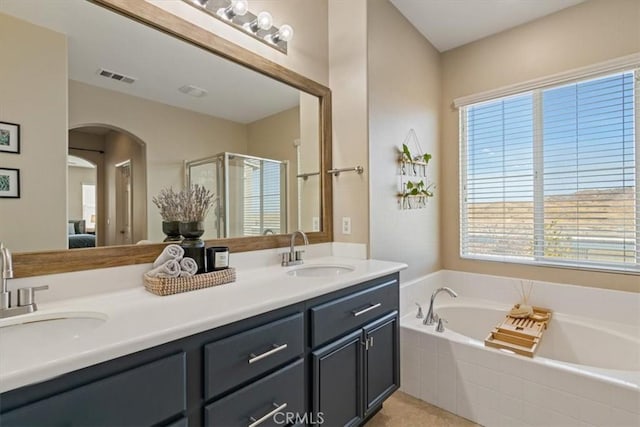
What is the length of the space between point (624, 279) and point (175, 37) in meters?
3.15

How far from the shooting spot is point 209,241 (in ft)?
5.09

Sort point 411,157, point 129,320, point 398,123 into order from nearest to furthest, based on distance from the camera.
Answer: point 129,320 → point 398,123 → point 411,157

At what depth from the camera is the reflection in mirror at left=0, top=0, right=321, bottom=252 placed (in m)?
1.07

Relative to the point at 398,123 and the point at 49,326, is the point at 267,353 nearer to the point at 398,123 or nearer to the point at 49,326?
the point at 49,326

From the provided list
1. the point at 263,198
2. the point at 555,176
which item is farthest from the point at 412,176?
the point at 263,198

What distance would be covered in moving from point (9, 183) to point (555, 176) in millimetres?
3202

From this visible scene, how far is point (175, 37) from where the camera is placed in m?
1.44

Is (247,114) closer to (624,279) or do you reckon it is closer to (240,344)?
(240,344)

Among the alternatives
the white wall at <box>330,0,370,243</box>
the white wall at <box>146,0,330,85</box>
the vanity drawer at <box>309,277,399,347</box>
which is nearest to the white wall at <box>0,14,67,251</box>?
the white wall at <box>146,0,330,85</box>

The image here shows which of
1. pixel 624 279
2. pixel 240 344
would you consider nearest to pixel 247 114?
pixel 240 344

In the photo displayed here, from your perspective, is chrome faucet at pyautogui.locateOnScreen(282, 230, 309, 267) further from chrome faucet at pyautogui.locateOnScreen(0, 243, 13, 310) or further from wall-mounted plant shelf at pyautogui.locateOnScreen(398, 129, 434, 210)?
chrome faucet at pyautogui.locateOnScreen(0, 243, 13, 310)

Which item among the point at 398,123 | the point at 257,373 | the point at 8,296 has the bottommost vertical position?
the point at 257,373

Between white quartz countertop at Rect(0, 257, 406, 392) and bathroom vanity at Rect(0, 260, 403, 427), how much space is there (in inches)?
0.7

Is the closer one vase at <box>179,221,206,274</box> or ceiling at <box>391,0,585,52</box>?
vase at <box>179,221,206,274</box>
